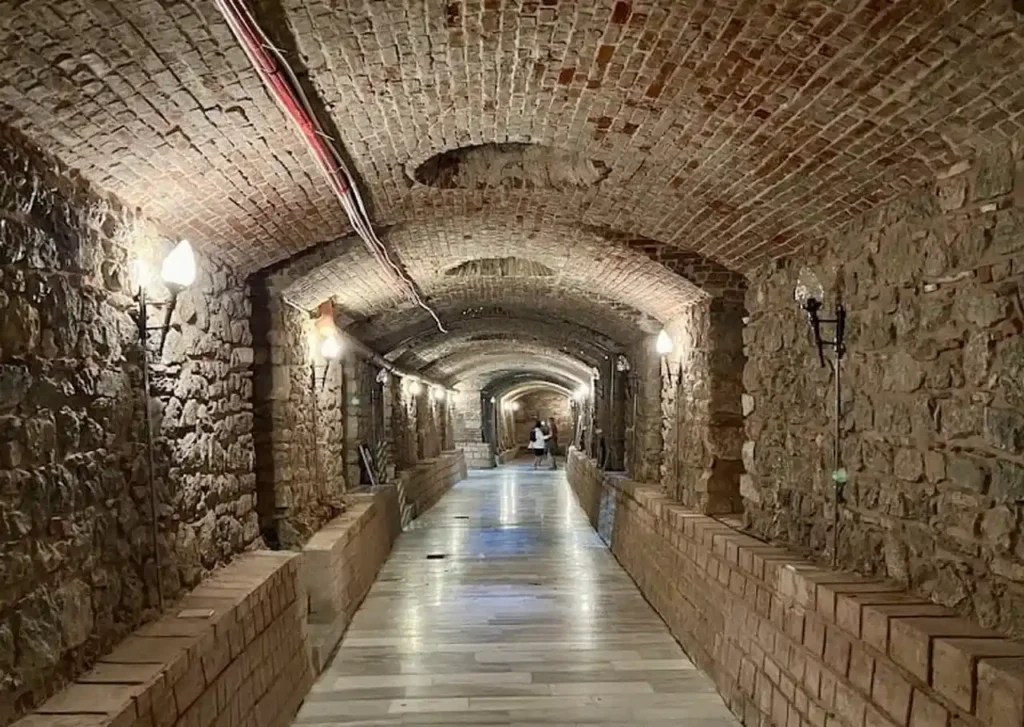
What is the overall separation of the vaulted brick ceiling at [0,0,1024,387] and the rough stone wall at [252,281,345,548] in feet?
2.25

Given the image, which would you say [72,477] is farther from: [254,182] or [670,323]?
[670,323]

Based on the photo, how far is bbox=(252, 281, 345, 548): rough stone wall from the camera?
5031 mm

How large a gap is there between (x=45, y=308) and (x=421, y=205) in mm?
2403

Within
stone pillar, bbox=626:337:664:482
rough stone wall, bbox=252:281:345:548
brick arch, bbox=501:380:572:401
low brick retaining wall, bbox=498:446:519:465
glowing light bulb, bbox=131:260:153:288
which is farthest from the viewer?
low brick retaining wall, bbox=498:446:519:465

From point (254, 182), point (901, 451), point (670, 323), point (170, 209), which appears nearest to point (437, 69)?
point (254, 182)

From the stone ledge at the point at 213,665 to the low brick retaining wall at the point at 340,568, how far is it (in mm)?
497

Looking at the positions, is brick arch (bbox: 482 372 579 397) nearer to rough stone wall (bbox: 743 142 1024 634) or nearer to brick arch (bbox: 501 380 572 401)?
brick arch (bbox: 501 380 572 401)

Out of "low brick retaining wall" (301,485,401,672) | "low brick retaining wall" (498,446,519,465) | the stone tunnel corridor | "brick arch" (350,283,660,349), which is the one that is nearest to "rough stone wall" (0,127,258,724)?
the stone tunnel corridor

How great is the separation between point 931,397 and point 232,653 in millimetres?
2845

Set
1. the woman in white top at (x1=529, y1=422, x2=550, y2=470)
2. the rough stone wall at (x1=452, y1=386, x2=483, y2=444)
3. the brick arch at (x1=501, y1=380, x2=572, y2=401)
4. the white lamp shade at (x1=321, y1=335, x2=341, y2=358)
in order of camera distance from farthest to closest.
→ 1. the woman in white top at (x1=529, y1=422, x2=550, y2=470)
2. the brick arch at (x1=501, y1=380, x2=572, y2=401)
3. the rough stone wall at (x1=452, y1=386, x2=483, y2=444)
4. the white lamp shade at (x1=321, y1=335, x2=341, y2=358)

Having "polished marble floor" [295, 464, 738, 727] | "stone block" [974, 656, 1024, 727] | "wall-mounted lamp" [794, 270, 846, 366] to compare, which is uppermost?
"wall-mounted lamp" [794, 270, 846, 366]

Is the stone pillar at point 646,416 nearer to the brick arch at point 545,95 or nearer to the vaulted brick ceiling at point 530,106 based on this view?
the vaulted brick ceiling at point 530,106

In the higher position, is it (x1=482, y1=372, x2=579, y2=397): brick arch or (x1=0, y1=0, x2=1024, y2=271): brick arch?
(x1=0, y1=0, x2=1024, y2=271): brick arch

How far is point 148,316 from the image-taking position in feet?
11.0
